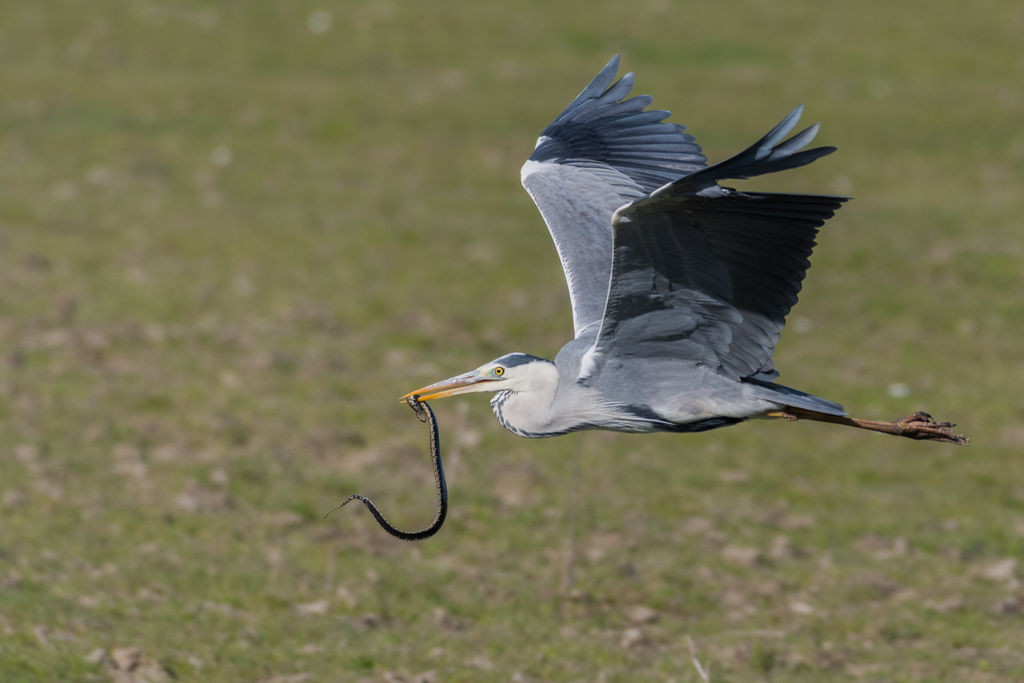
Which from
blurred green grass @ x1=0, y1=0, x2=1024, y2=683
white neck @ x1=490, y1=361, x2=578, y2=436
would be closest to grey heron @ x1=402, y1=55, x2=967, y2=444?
white neck @ x1=490, y1=361, x2=578, y2=436

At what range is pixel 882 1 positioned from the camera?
24.7m

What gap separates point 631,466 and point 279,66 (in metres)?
12.2

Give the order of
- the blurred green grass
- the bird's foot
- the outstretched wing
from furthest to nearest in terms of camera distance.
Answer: the blurred green grass → the bird's foot → the outstretched wing

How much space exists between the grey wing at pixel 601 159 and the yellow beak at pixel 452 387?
46.0 inches

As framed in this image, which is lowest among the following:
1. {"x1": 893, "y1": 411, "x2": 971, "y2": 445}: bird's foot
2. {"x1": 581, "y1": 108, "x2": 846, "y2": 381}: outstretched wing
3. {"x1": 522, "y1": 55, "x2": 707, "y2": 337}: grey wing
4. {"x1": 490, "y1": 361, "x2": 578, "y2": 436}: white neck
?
{"x1": 893, "y1": 411, "x2": 971, "y2": 445}: bird's foot

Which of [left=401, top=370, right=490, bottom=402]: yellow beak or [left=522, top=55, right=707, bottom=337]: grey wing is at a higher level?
[left=522, top=55, right=707, bottom=337]: grey wing

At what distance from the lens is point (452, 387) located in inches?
257

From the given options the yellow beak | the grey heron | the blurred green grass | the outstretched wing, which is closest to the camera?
the outstretched wing

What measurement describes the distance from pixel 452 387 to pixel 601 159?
77.4 inches

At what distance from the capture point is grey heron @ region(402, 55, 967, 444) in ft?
19.0

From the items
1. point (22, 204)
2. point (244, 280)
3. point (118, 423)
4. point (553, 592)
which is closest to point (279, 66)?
point (22, 204)

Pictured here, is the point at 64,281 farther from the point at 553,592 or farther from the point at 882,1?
the point at 882,1

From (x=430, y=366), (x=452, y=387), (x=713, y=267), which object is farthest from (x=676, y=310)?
(x=430, y=366)

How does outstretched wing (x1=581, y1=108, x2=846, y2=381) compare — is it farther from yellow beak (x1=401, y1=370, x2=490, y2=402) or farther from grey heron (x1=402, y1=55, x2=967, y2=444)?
yellow beak (x1=401, y1=370, x2=490, y2=402)
